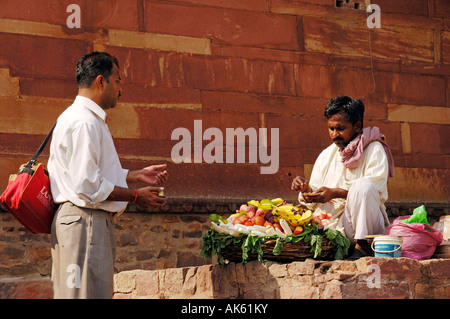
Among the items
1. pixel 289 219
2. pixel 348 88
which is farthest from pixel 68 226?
pixel 348 88

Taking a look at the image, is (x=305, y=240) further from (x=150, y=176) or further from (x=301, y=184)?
(x=150, y=176)

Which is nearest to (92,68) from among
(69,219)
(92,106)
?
(92,106)

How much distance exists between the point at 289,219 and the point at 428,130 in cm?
378

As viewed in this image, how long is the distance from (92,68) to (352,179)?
2.29m

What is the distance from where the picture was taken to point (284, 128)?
312 inches

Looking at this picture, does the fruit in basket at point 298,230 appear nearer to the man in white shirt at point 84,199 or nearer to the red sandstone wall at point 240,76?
the man in white shirt at point 84,199

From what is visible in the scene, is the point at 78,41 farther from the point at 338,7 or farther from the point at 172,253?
the point at 338,7

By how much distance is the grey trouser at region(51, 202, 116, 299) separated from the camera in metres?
4.11

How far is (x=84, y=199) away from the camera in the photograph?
415cm

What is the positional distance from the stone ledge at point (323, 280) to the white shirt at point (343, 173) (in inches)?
32.5

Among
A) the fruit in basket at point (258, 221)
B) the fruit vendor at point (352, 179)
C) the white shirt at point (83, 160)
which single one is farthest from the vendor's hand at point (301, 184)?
the white shirt at point (83, 160)

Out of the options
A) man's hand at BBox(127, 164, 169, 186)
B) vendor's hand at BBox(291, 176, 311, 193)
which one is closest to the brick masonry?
vendor's hand at BBox(291, 176, 311, 193)

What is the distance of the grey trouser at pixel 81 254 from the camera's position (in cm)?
411

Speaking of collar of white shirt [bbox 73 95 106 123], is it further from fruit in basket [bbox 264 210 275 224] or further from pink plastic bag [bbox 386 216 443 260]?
pink plastic bag [bbox 386 216 443 260]
